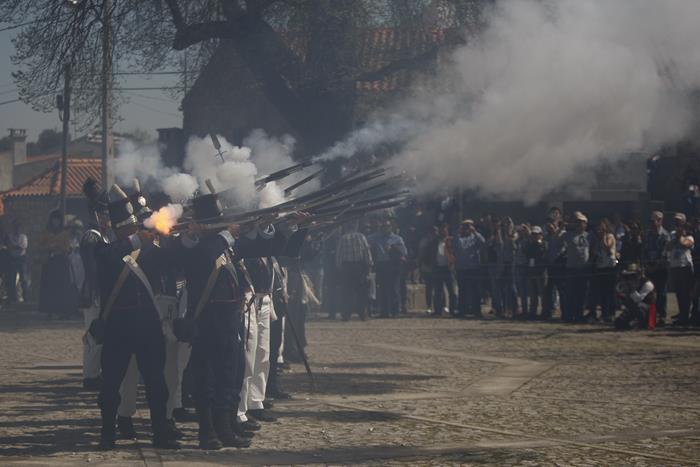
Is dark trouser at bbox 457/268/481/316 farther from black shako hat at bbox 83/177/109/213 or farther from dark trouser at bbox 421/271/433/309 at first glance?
black shako hat at bbox 83/177/109/213

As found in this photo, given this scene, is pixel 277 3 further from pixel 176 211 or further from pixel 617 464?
pixel 617 464

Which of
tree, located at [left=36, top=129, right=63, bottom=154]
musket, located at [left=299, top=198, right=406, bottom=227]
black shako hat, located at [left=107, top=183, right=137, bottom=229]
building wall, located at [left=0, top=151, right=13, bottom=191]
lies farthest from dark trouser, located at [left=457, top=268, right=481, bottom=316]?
tree, located at [left=36, top=129, right=63, bottom=154]

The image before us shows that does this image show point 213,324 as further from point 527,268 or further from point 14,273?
point 14,273

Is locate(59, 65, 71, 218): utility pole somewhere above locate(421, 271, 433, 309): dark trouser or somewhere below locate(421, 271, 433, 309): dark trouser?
above

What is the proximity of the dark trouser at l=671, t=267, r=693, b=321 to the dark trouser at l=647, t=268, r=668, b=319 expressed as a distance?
0.92 feet

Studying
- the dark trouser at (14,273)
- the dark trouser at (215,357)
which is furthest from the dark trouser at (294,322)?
the dark trouser at (14,273)

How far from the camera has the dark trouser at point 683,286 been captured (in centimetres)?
2033

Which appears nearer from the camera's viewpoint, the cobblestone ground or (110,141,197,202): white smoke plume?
the cobblestone ground

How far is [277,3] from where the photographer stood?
23875 millimetres

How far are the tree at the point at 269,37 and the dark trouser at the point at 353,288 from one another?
260cm

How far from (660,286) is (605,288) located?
103 centimetres

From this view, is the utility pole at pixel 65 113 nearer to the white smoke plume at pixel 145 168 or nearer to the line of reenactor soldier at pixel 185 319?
the white smoke plume at pixel 145 168

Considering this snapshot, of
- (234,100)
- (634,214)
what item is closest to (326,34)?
(234,100)

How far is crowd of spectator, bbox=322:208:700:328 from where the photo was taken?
67.3 ft
